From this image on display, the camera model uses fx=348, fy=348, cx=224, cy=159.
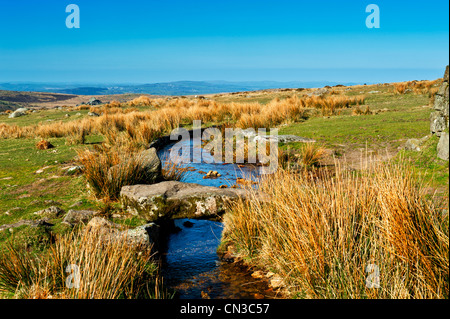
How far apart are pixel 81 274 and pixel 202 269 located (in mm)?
1884

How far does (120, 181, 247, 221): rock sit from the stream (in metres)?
0.32

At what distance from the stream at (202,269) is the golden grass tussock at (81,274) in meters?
0.54

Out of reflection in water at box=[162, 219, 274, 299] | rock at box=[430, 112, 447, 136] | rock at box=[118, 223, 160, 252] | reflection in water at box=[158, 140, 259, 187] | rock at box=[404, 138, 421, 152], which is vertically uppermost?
rock at box=[430, 112, 447, 136]

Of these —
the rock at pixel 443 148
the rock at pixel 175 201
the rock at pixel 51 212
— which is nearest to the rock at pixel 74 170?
the rock at pixel 51 212

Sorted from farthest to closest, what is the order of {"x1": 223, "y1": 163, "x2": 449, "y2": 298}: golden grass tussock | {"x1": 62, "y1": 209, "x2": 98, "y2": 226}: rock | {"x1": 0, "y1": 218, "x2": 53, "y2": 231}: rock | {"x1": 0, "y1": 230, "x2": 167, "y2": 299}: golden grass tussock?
{"x1": 62, "y1": 209, "x2": 98, "y2": 226}: rock, {"x1": 0, "y1": 218, "x2": 53, "y2": 231}: rock, {"x1": 0, "y1": 230, "x2": 167, "y2": 299}: golden grass tussock, {"x1": 223, "y1": 163, "x2": 449, "y2": 298}: golden grass tussock

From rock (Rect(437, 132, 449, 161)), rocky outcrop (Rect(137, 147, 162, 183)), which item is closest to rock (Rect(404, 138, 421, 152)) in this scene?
rock (Rect(437, 132, 449, 161))

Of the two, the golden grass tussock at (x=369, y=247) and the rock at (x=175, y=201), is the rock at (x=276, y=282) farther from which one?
the rock at (x=175, y=201)

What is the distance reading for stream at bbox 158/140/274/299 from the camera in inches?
165

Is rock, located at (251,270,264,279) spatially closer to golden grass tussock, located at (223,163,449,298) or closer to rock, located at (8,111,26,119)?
golden grass tussock, located at (223,163,449,298)

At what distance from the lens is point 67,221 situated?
5.37 metres

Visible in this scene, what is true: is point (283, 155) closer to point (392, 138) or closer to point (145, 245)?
point (392, 138)

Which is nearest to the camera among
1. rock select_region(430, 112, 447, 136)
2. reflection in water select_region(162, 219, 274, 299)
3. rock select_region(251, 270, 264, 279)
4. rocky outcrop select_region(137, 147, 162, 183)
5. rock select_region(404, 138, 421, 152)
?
reflection in water select_region(162, 219, 274, 299)

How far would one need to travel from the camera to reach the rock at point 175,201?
603 cm
